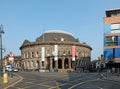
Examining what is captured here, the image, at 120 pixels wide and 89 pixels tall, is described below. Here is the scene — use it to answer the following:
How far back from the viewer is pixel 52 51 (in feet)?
440

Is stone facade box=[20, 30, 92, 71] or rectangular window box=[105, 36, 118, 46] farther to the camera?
stone facade box=[20, 30, 92, 71]

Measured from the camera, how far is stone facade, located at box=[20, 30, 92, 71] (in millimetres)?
130375

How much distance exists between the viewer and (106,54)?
91.3 metres

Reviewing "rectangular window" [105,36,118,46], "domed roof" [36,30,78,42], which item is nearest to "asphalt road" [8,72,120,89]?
"rectangular window" [105,36,118,46]

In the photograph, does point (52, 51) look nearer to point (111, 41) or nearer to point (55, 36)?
point (55, 36)

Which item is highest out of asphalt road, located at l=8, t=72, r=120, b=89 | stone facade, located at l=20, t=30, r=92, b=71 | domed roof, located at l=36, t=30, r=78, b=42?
domed roof, located at l=36, t=30, r=78, b=42

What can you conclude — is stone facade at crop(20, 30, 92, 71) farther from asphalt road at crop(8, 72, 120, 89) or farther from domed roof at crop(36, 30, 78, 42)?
asphalt road at crop(8, 72, 120, 89)

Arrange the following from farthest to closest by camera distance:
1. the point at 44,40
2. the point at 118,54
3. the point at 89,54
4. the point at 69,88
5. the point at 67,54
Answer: the point at 89,54
the point at 44,40
the point at 67,54
the point at 118,54
the point at 69,88

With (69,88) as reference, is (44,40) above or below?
above

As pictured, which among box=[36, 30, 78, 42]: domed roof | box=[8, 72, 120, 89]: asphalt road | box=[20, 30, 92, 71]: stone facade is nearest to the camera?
box=[8, 72, 120, 89]: asphalt road

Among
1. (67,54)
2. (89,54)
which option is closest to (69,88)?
(67,54)

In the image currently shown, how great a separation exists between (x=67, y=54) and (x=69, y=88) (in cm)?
10040

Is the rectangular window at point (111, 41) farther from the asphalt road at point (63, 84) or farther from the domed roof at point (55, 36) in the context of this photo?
the domed roof at point (55, 36)

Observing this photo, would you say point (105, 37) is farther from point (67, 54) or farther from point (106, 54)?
point (67, 54)
